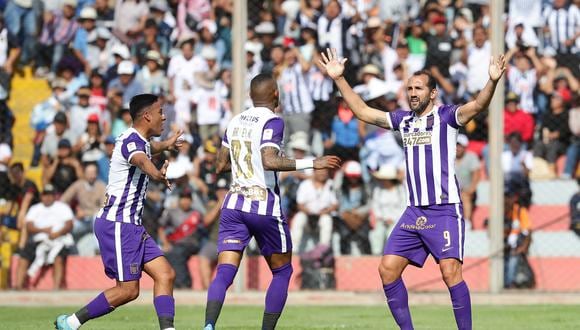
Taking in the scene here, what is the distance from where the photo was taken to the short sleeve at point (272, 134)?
9359mm

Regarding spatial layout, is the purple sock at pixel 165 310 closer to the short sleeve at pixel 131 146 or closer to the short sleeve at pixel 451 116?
the short sleeve at pixel 131 146

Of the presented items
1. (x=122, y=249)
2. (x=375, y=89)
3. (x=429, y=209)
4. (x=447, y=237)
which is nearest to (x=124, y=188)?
(x=122, y=249)

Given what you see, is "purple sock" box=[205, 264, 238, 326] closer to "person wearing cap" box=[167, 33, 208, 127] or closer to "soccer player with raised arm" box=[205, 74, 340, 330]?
"soccer player with raised arm" box=[205, 74, 340, 330]

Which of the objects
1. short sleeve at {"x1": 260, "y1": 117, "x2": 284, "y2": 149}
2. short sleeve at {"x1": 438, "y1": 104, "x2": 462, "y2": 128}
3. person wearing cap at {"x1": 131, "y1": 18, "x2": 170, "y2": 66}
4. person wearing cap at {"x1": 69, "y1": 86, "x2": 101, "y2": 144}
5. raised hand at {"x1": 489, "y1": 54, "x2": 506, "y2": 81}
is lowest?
short sleeve at {"x1": 260, "y1": 117, "x2": 284, "y2": 149}

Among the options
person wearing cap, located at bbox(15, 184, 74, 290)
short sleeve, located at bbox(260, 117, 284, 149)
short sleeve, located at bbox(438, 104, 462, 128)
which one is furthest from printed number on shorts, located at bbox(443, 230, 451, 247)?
person wearing cap, located at bbox(15, 184, 74, 290)

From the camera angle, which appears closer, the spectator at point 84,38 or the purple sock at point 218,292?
the purple sock at point 218,292

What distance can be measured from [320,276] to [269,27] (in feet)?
11.9

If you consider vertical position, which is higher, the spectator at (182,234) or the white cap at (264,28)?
the white cap at (264,28)

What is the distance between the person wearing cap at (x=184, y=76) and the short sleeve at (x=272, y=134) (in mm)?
7313

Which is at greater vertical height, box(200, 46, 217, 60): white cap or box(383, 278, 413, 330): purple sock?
box(200, 46, 217, 60): white cap

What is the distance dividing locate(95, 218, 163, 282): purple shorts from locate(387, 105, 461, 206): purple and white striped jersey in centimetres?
208

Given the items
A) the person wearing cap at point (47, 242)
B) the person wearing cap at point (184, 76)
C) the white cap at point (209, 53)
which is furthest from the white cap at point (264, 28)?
the person wearing cap at point (47, 242)

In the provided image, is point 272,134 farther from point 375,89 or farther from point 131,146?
point 375,89

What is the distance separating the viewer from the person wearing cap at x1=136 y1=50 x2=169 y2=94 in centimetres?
1703
